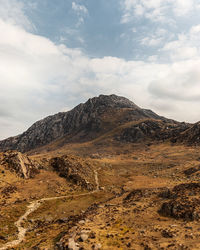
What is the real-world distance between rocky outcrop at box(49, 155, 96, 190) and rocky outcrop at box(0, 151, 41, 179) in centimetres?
653

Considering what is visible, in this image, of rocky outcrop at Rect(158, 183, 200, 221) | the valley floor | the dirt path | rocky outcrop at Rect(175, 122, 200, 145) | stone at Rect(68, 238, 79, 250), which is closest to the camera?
stone at Rect(68, 238, 79, 250)

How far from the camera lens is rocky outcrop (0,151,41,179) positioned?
146ft

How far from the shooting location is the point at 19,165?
45375mm

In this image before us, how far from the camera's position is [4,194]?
35.5 m

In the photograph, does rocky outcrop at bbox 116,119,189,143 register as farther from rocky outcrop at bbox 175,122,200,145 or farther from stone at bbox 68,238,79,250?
stone at bbox 68,238,79,250

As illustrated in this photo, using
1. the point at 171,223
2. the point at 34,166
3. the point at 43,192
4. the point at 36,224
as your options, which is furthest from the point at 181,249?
the point at 34,166

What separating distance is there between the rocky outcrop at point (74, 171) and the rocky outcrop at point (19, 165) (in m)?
6.53

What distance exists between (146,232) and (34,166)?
40319 millimetres

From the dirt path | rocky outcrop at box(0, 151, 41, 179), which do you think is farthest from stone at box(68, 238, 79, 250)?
rocky outcrop at box(0, 151, 41, 179)

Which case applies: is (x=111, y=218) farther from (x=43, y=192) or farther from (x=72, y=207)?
(x=43, y=192)

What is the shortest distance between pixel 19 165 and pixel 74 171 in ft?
49.6

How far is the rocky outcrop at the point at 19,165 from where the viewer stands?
44.6 meters

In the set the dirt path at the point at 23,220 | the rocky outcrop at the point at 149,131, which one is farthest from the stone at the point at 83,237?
the rocky outcrop at the point at 149,131

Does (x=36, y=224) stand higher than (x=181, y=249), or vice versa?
(x=181, y=249)
